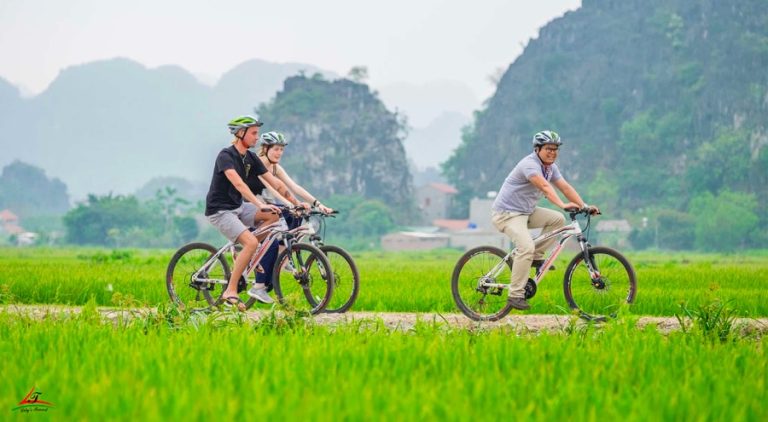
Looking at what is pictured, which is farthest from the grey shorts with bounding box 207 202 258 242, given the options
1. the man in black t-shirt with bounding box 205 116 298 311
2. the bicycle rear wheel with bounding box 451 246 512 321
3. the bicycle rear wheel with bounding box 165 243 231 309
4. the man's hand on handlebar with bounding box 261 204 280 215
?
the bicycle rear wheel with bounding box 451 246 512 321

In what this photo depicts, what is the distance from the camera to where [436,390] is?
162 inches

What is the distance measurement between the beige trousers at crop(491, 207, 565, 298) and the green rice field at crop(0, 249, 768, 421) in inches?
64.0

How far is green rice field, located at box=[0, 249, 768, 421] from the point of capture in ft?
12.0

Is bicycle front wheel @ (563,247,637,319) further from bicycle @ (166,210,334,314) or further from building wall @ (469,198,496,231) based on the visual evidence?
building wall @ (469,198,496,231)

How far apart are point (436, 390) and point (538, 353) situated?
1.28m

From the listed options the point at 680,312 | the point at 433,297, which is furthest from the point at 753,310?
the point at 433,297

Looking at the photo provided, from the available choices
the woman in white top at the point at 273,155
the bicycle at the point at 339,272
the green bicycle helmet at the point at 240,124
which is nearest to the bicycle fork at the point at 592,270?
the bicycle at the point at 339,272

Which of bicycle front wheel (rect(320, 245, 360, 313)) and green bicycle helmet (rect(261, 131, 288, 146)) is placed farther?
Answer: green bicycle helmet (rect(261, 131, 288, 146))

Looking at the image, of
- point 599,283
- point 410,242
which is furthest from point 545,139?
point 410,242

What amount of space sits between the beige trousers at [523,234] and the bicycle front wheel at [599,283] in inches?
14.2

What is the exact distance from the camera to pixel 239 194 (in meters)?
8.63

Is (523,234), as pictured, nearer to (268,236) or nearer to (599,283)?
(599,283)

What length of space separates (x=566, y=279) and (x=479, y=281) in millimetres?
779

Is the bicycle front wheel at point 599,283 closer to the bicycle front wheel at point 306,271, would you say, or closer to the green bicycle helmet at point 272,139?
the bicycle front wheel at point 306,271
